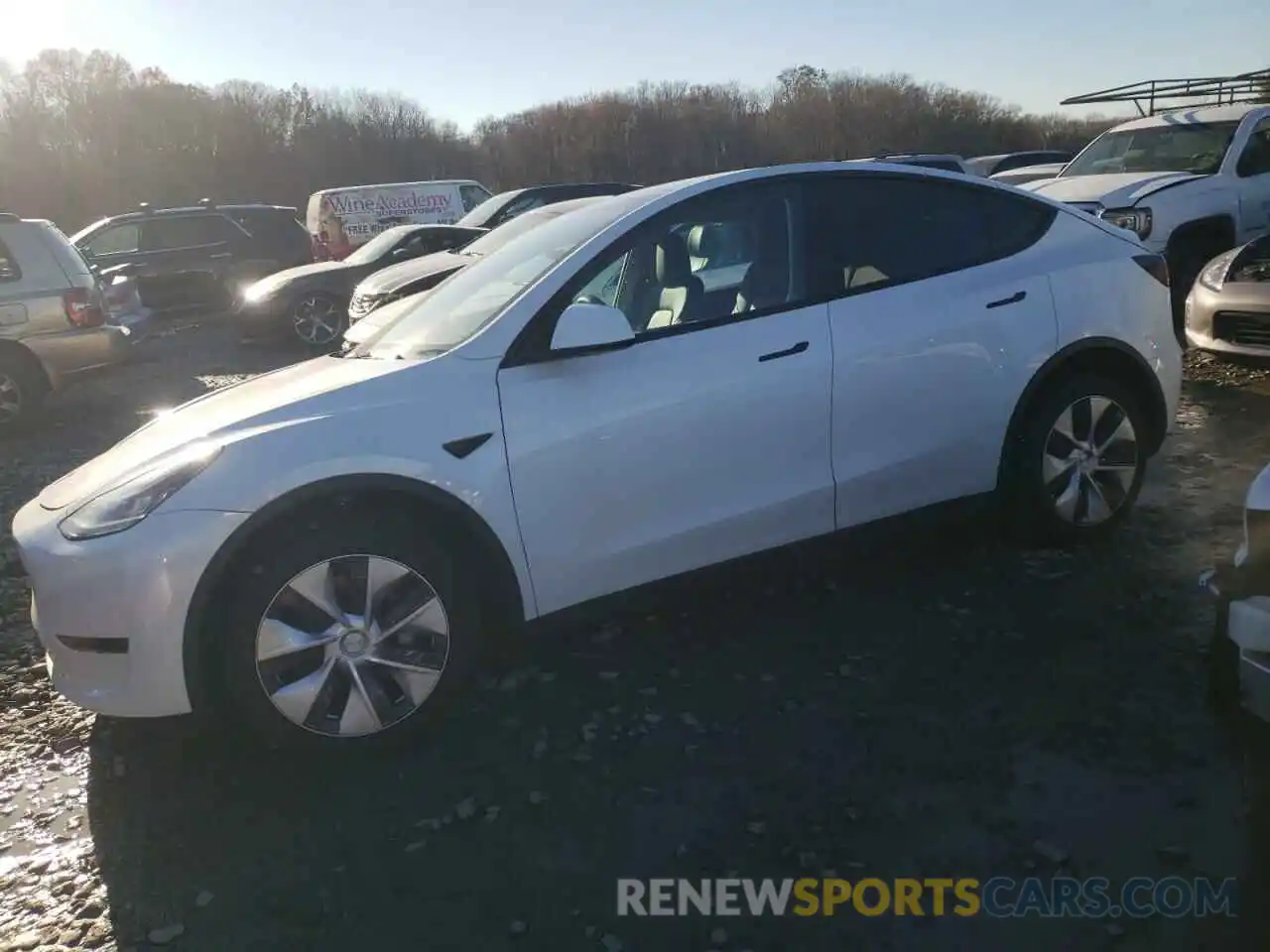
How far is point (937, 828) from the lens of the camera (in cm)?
275

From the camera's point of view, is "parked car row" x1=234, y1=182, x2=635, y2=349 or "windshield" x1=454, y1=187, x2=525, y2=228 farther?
"windshield" x1=454, y1=187, x2=525, y2=228

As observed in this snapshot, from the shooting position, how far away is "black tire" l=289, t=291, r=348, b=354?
496 inches

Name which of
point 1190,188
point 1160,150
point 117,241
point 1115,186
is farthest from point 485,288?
point 117,241

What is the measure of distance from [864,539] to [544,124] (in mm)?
67544

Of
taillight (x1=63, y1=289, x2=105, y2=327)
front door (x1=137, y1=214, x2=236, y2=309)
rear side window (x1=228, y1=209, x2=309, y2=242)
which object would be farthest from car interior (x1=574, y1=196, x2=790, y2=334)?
rear side window (x1=228, y1=209, x2=309, y2=242)

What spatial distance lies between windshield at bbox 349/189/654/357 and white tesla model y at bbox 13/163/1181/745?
0.02 metres

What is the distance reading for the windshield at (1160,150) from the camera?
32.1ft

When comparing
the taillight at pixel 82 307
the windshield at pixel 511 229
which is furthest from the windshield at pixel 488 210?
the taillight at pixel 82 307

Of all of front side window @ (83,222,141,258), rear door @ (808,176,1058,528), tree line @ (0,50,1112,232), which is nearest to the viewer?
rear door @ (808,176,1058,528)

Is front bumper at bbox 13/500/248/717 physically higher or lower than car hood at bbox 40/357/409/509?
lower

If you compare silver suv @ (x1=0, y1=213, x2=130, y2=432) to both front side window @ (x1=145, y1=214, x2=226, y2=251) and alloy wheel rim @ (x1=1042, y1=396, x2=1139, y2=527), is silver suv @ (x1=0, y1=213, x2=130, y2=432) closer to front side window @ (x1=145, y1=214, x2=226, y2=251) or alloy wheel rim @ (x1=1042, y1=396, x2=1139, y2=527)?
alloy wheel rim @ (x1=1042, y1=396, x2=1139, y2=527)

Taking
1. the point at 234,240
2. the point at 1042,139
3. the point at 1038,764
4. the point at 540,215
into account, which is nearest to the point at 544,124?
the point at 1042,139

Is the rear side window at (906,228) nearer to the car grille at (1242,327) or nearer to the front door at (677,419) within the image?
the front door at (677,419)

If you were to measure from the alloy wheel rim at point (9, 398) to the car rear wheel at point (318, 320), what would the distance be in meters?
4.22
